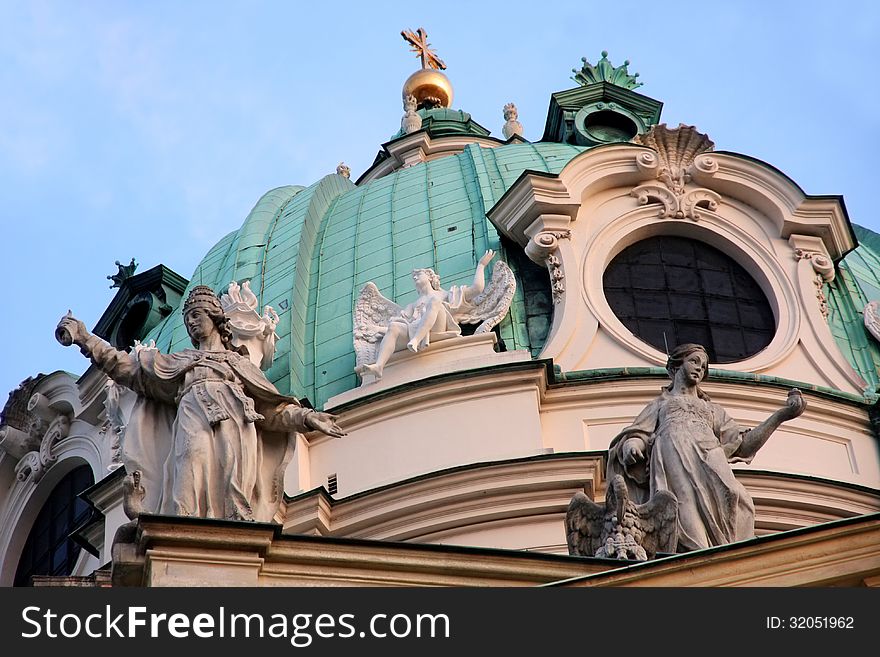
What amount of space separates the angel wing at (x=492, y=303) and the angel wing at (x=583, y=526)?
778 cm

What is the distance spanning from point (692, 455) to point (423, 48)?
20789 mm

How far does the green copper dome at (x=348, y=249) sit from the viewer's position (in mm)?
24266

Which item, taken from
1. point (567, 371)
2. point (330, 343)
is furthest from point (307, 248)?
point (567, 371)

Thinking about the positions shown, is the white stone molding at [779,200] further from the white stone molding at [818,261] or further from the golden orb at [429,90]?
the golden orb at [429,90]

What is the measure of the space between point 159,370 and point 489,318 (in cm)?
871

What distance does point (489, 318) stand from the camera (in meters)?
23.4

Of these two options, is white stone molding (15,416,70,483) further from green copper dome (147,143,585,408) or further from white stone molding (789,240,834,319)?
white stone molding (789,240,834,319)

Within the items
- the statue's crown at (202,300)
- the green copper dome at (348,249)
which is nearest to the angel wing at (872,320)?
the green copper dome at (348,249)

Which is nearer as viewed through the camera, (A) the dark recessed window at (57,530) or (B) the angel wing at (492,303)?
(B) the angel wing at (492,303)

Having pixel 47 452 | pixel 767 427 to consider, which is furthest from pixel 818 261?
pixel 767 427

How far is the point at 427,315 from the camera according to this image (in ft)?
75.9
